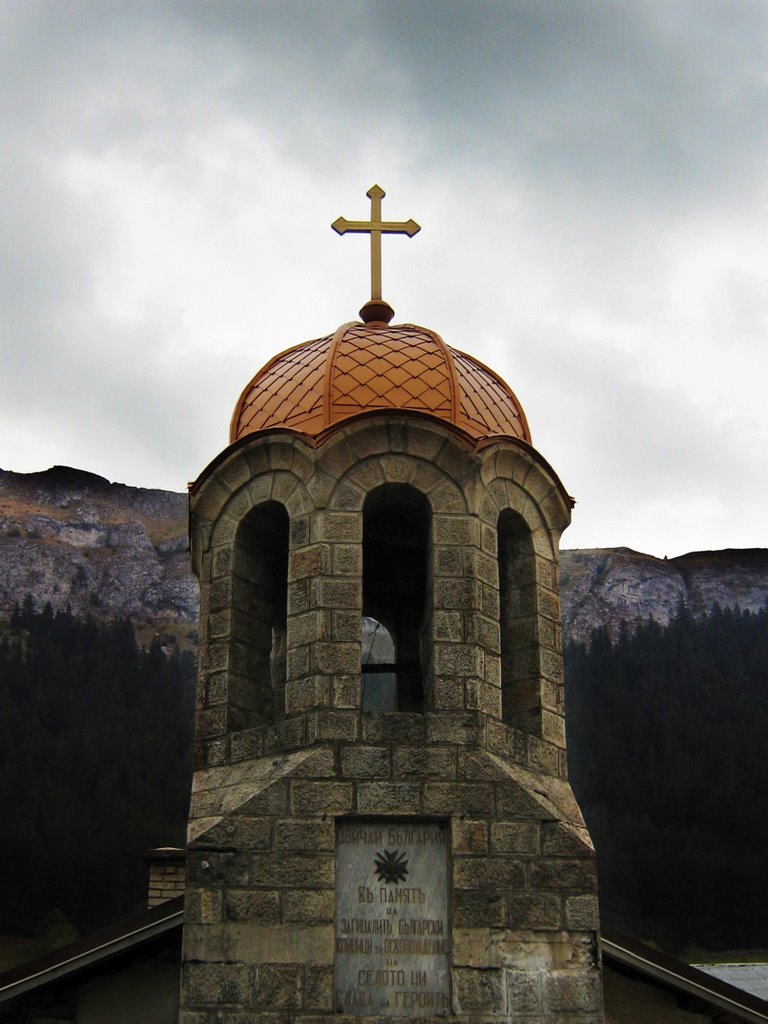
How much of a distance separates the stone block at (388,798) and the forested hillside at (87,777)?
2595cm

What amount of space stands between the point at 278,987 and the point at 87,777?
102 feet

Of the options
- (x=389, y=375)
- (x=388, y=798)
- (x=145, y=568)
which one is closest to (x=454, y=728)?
(x=388, y=798)

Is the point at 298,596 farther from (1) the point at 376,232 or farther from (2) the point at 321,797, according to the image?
(1) the point at 376,232

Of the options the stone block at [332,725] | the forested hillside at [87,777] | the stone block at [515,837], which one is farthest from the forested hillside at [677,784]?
the stone block at [332,725]

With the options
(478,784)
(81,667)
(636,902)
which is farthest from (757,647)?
(478,784)

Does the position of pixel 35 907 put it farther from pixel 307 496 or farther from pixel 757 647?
pixel 307 496

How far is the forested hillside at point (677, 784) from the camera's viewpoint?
36.6 metres

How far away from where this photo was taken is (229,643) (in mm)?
10625

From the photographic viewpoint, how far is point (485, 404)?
11.3 m

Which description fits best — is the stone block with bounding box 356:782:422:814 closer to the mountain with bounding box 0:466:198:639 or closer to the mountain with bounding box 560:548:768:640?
the mountain with bounding box 560:548:768:640

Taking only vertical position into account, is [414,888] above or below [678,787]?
below

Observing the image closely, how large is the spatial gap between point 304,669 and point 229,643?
89 centimetres

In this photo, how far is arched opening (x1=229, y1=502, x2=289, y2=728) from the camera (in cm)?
1065

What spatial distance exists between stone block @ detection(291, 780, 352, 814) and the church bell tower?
13 millimetres
